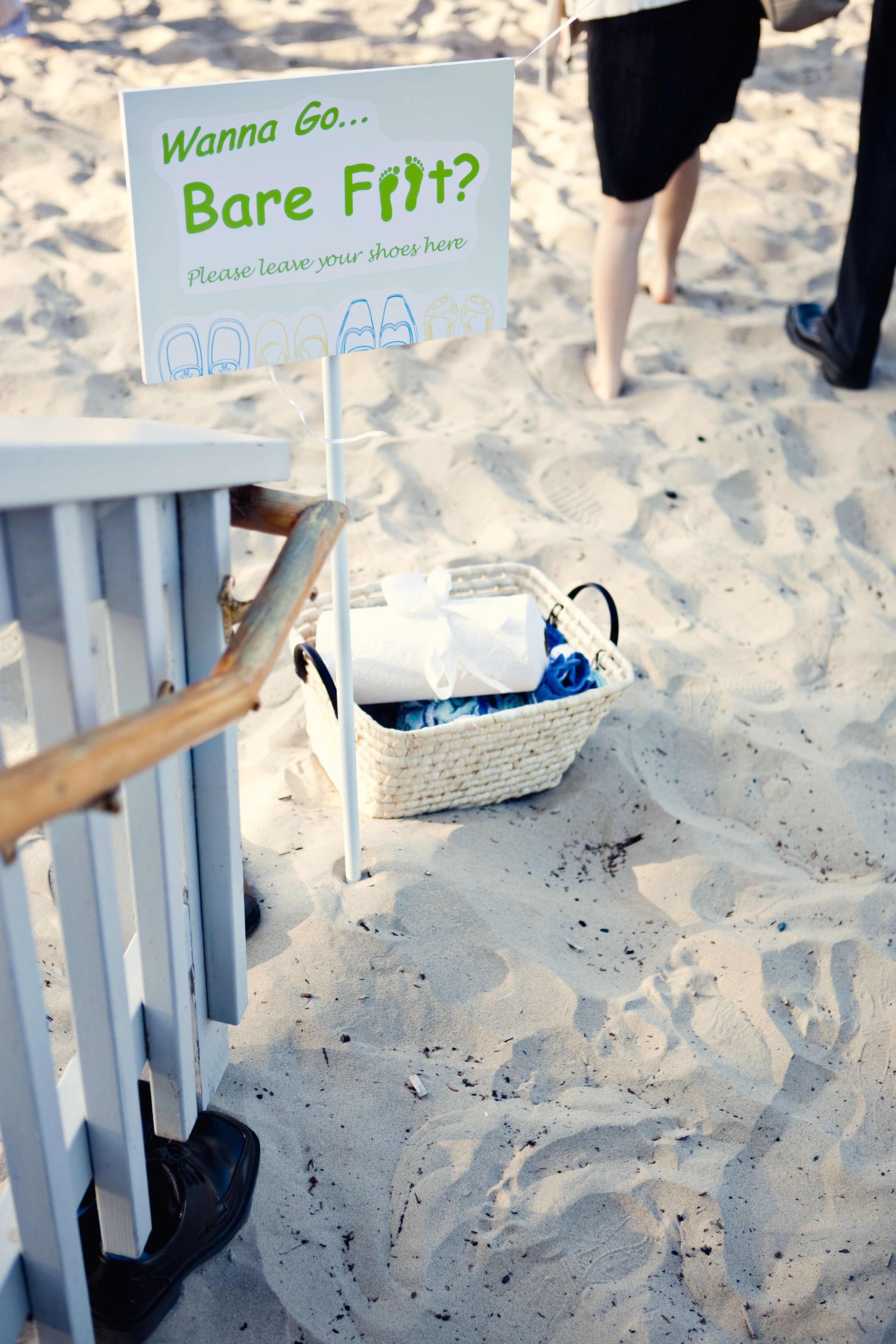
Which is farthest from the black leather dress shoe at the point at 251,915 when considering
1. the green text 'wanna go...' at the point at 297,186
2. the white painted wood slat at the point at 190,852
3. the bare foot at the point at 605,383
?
the bare foot at the point at 605,383

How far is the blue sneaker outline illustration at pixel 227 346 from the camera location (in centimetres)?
130

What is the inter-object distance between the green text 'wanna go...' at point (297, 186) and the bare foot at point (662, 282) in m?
2.34

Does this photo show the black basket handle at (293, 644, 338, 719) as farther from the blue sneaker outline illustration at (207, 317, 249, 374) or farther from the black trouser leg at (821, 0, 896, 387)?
the black trouser leg at (821, 0, 896, 387)

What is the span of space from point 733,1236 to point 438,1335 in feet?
1.33

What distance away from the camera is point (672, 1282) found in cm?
124

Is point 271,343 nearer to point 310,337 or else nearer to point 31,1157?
point 310,337

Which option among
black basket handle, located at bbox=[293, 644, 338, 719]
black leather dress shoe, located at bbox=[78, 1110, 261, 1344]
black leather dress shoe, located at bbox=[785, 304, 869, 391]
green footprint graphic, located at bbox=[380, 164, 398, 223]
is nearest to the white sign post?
green footprint graphic, located at bbox=[380, 164, 398, 223]

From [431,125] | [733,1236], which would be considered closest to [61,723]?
[431,125]

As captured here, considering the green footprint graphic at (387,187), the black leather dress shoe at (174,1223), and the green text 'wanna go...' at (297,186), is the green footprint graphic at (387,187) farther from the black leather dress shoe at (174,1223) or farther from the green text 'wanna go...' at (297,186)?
the black leather dress shoe at (174,1223)

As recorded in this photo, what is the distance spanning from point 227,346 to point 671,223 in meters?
2.54

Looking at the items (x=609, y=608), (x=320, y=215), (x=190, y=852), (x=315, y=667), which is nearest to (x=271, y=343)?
(x=320, y=215)

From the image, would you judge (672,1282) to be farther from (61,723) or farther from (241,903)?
(61,723)

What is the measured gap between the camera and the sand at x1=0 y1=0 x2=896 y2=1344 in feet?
4.07

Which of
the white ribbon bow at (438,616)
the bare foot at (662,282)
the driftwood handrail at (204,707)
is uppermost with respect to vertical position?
the driftwood handrail at (204,707)
